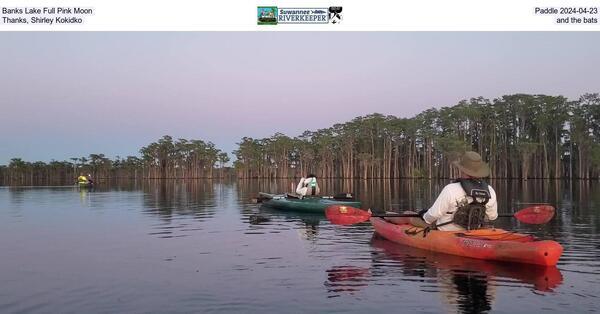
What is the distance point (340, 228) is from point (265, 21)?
6669 mm

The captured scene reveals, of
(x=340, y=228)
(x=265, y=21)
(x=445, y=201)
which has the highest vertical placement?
(x=265, y=21)

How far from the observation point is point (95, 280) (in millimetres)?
9016

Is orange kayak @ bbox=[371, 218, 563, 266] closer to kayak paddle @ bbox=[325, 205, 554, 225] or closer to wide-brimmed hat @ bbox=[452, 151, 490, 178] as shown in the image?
kayak paddle @ bbox=[325, 205, 554, 225]

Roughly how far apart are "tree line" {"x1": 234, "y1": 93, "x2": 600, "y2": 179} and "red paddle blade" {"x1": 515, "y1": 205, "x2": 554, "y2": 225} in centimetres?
6034

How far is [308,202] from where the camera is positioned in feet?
69.5

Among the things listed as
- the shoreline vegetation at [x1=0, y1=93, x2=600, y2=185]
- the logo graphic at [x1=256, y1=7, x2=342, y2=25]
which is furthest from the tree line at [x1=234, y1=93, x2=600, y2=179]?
the logo graphic at [x1=256, y1=7, x2=342, y2=25]

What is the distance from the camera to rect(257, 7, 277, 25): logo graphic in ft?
47.1

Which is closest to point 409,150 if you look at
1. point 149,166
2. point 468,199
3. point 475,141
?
point 475,141

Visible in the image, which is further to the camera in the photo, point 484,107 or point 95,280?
point 484,107

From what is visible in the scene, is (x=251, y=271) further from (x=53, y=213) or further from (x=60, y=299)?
(x=53, y=213)

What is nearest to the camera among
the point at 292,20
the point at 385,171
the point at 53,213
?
the point at 292,20

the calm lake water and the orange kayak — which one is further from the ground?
the orange kayak

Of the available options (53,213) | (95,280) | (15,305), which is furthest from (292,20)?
(53,213)

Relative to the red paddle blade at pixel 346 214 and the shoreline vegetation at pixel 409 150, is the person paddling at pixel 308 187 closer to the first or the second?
the red paddle blade at pixel 346 214
